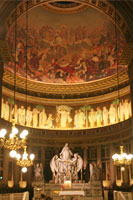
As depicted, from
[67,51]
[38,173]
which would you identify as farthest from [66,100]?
[38,173]

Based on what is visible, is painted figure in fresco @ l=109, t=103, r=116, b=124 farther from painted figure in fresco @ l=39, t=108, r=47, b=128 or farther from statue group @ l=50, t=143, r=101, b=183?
painted figure in fresco @ l=39, t=108, r=47, b=128

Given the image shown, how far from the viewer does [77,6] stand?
24.7m

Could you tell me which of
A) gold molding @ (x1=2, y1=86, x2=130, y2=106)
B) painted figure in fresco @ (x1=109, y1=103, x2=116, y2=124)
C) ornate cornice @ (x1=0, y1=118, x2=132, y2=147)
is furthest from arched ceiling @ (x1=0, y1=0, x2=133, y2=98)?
ornate cornice @ (x1=0, y1=118, x2=132, y2=147)

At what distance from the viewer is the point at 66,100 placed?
28.8 metres

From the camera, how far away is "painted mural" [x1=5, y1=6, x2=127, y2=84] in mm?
25922

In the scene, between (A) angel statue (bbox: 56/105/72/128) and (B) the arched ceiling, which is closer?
(B) the arched ceiling

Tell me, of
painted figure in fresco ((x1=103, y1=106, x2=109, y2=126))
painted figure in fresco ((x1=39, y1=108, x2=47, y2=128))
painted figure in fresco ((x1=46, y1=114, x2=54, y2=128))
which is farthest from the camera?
painted figure in fresco ((x1=46, y1=114, x2=54, y2=128))

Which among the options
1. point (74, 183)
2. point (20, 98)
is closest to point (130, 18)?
point (74, 183)

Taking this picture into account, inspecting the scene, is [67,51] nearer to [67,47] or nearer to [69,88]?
[67,47]

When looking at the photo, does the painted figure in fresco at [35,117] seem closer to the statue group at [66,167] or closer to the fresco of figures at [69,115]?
the fresco of figures at [69,115]

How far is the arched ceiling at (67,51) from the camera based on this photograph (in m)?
25.3

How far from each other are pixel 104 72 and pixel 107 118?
15.4 ft

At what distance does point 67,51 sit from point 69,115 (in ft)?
22.1

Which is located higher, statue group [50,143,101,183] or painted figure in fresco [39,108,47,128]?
painted figure in fresco [39,108,47,128]
